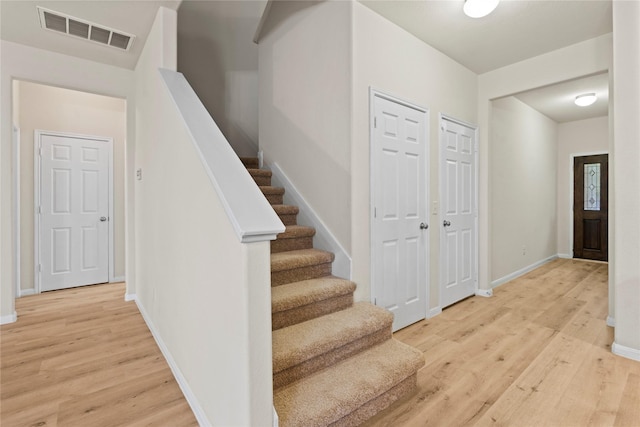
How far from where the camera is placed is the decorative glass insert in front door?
18.9 ft

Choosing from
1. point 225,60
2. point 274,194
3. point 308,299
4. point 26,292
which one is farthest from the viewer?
point 225,60

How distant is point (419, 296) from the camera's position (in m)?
2.96

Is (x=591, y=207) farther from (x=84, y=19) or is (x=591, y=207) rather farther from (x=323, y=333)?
(x=84, y=19)

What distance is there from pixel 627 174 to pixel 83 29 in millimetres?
4433

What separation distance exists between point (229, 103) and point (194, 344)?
11.6 feet

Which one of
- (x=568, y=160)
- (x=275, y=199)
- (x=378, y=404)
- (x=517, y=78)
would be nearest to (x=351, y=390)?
(x=378, y=404)

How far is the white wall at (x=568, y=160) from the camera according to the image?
585 cm

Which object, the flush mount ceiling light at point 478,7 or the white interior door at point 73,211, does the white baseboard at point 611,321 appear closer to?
the flush mount ceiling light at point 478,7

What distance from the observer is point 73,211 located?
4180 mm

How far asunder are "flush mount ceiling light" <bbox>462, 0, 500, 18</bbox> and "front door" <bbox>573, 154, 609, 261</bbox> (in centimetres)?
503

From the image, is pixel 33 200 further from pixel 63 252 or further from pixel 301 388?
pixel 301 388

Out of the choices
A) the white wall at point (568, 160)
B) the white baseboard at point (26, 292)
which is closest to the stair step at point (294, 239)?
the white baseboard at point (26, 292)

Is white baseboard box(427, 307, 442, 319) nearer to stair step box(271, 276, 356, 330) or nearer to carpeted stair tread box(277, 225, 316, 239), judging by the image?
stair step box(271, 276, 356, 330)

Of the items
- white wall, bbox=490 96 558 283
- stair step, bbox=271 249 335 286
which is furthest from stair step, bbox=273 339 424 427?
white wall, bbox=490 96 558 283
